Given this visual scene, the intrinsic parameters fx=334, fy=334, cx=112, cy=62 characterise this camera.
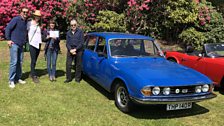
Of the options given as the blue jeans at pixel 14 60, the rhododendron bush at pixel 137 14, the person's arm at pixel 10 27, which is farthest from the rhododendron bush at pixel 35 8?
the person's arm at pixel 10 27

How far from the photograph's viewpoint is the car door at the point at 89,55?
829 cm

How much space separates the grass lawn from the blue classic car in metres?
0.32

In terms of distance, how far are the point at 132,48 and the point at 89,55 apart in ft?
4.13

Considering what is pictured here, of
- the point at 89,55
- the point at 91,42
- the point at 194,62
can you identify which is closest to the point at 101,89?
the point at 89,55

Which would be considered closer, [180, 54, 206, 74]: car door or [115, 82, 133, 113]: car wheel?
[115, 82, 133, 113]: car wheel

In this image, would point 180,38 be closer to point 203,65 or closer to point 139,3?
point 139,3

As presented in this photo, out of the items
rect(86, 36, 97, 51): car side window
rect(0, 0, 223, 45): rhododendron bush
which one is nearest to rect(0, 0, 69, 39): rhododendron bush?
rect(0, 0, 223, 45): rhododendron bush

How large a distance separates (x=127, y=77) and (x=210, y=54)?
10.4ft

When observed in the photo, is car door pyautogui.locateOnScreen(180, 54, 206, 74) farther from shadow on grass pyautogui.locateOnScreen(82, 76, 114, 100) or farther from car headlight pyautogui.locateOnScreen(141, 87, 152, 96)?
car headlight pyautogui.locateOnScreen(141, 87, 152, 96)

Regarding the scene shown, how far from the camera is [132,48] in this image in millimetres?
7727

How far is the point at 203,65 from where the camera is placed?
8500 millimetres

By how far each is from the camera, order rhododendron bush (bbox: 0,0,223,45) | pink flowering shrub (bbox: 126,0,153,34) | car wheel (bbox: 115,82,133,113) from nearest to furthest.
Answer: car wheel (bbox: 115,82,133,113) < pink flowering shrub (bbox: 126,0,153,34) < rhododendron bush (bbox: 0,0,223,45)

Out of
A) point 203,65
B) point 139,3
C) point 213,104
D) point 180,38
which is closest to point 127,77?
point 213,104

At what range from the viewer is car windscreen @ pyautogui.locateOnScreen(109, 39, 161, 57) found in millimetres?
7523
